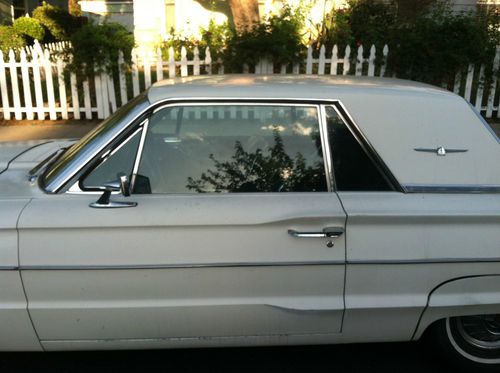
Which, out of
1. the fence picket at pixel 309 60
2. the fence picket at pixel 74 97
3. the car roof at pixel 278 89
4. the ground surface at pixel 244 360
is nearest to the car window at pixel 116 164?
the car roof at pixel 278 89

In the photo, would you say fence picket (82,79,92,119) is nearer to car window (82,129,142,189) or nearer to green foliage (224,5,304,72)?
green foliage (224,5,304,72)

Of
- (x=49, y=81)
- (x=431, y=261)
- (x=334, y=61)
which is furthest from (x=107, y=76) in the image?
(x=431, y=261)

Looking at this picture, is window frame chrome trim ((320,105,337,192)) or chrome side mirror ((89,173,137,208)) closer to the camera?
chrome side mirror ((89,173,137,208))

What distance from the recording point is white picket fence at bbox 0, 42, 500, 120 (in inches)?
363

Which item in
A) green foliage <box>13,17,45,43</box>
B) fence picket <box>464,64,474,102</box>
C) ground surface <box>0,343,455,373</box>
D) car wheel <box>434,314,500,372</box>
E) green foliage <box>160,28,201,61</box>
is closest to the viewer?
car wheel <box>434,314,500,372</box>

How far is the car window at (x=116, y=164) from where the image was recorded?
Result: 2703 mm

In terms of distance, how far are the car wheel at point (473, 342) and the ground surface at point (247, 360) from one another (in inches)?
6.3

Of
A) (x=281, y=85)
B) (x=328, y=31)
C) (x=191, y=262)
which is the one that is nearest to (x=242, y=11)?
(x=328, y=31)

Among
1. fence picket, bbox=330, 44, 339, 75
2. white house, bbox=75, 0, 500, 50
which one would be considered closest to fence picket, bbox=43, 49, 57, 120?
white house, bbox=75, 0, 500, 50

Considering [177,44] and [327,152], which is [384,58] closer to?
[177,44]

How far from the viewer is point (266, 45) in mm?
9117

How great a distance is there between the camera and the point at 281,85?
2.92 metres

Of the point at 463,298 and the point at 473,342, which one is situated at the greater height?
the point at 463,298

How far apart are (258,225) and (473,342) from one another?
147 cm
